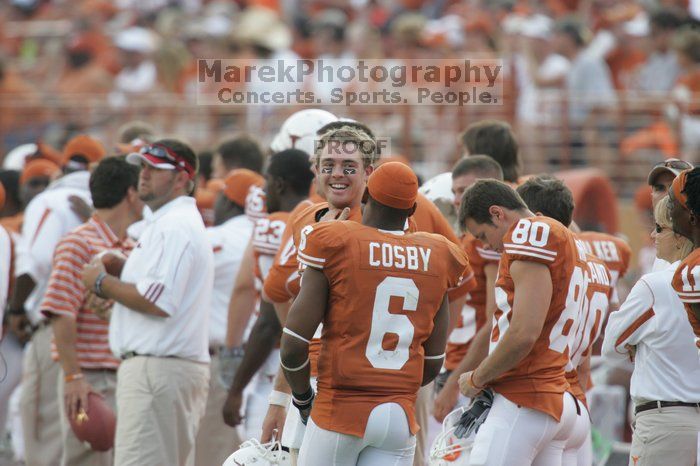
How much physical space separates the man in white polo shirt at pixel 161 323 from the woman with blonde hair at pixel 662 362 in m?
2.34

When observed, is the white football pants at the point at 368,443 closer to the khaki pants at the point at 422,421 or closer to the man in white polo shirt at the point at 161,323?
the khaki pants at the point at 422,421

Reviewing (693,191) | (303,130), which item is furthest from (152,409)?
(693,191)

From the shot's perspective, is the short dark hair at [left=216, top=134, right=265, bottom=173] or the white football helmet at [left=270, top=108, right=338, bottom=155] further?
the short dark hair at [left=216, top=134, right=265, bottom=173]

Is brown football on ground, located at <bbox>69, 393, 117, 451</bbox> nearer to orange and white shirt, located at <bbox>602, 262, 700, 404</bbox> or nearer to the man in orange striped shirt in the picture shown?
the man in orange striped shirt

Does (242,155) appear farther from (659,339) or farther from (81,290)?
(659,339)

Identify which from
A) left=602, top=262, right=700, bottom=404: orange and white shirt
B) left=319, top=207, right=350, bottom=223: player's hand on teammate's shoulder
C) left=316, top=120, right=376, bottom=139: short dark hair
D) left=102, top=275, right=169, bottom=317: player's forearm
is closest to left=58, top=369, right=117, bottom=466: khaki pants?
left=102, top=275, right=169, bottom=317: player's forearm

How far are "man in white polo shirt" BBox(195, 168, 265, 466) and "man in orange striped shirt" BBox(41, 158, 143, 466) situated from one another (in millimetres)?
625

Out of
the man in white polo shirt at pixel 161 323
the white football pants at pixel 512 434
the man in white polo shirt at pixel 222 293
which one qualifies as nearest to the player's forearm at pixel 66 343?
the man in white polo shirt at pixel 161 323

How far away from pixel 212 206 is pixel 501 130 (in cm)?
280

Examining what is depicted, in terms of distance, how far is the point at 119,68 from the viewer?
52.8 feet

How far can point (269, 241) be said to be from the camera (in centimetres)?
650

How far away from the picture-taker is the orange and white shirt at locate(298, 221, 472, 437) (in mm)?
4766

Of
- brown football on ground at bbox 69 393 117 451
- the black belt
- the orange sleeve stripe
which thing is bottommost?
brown football on ground at bbox 69 393 117 451

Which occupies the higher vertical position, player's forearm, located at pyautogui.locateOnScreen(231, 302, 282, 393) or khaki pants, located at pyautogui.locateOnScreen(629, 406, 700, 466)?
player's forearm, located at pyautogui.locateOnScreen(231, 302, 282, 393)
